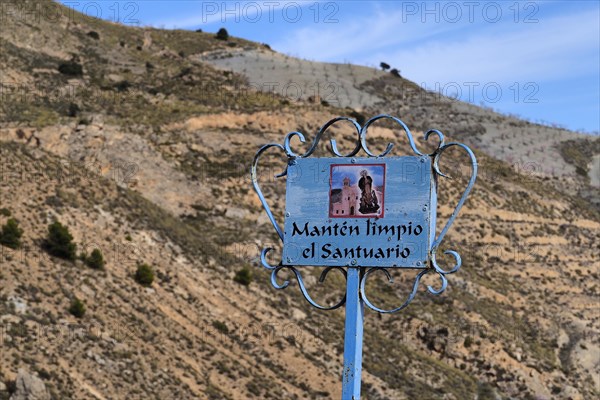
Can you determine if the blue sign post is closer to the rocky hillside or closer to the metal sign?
the metal sign

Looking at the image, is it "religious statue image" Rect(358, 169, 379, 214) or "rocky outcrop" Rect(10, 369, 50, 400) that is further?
"rocky outcrop" Rect(10, 369, 50, 400)

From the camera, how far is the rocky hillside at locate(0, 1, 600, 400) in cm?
3456

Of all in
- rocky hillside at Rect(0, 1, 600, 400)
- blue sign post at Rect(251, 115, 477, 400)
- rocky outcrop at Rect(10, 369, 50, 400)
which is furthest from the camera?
rocky hillside at Rect(0, 1, 600, 400)

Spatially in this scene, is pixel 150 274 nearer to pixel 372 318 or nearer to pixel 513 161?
pixel 372 318

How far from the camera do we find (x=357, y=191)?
35.7 ft

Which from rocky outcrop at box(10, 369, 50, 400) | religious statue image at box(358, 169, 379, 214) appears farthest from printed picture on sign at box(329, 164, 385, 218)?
rocky outcrop at box(10, 369, 50, 400)

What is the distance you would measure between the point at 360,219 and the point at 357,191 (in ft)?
0.90

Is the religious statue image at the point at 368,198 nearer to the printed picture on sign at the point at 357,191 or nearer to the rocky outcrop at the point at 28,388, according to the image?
the printed picture on sign at the point at 357,191

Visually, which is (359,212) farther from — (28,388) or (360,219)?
(28,388)

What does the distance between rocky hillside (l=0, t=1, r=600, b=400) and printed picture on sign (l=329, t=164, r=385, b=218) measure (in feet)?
59.6

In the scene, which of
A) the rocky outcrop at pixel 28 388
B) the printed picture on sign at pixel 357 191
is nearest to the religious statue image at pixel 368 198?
the printed picture on sign at pixel 357 191

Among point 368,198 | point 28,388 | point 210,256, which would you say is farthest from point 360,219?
point 210,256

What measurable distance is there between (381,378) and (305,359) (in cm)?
315

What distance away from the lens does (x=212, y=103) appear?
66562mm
